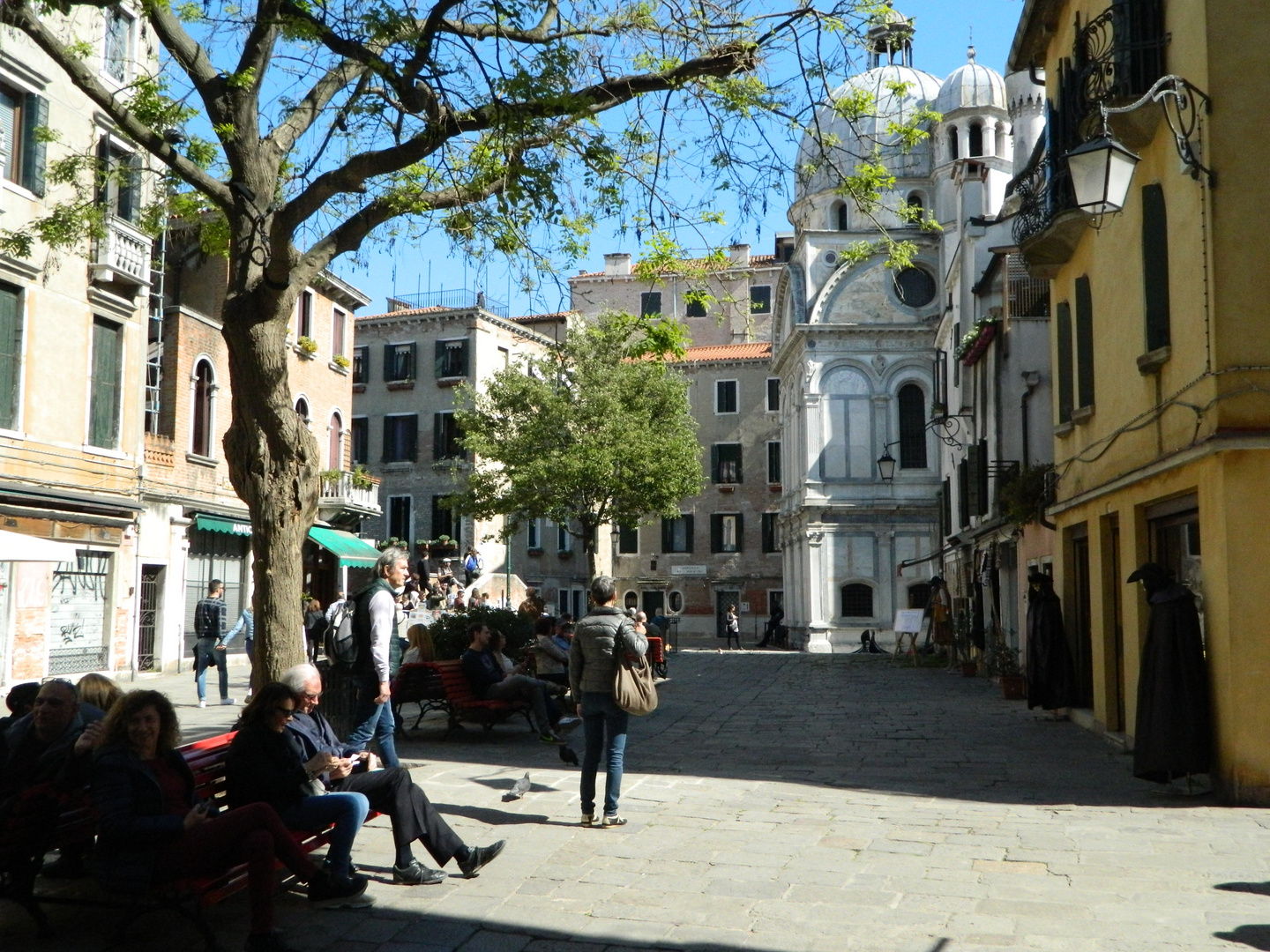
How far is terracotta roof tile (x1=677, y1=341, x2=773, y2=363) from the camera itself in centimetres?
5625

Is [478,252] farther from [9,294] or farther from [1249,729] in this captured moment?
[9,294]

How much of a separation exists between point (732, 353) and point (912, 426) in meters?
14.7

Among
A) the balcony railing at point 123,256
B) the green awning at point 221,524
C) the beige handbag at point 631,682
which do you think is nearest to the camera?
the beige handbag at point 631,682

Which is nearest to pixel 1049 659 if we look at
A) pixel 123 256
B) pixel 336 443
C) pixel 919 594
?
pixel 123 256

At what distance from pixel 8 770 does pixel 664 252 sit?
19.4 ft

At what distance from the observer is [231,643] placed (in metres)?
27.2

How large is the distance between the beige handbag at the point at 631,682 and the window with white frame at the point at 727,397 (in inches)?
1907

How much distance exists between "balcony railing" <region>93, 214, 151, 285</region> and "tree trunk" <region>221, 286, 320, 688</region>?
12909mm

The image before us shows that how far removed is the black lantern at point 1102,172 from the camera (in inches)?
360

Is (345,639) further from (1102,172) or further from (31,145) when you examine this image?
(31,145)

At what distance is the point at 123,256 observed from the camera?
21094 mm

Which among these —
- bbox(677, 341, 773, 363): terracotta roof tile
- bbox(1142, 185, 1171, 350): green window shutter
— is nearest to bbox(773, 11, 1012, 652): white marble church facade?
bbox(677, 341, 773, 363): terracotta roof tile

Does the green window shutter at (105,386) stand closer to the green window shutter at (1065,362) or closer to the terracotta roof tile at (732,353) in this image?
the green window shutter at (1065,362)

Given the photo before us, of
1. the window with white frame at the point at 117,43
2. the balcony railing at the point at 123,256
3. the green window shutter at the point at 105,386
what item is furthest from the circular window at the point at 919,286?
the green window shutter at the point at 105,386
